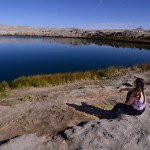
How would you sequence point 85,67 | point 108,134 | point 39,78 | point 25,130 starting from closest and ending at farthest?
point 108,134 < point 25,130 < point 39,78 < point 85,67

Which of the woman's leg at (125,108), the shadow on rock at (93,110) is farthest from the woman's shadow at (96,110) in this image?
the woman's leg at (125,108)

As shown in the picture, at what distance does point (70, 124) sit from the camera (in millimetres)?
10508

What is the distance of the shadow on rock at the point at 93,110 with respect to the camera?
11.4m

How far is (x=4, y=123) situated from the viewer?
422 inches

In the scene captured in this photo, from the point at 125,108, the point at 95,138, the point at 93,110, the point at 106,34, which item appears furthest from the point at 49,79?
the point at 106,34

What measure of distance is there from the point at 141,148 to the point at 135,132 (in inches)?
36.7

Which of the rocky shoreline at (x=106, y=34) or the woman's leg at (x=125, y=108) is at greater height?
the woman's leg at (x=125, y=108)

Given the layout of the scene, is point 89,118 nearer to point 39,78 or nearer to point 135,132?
point 135,132

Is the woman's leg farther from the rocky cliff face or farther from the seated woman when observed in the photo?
the rocky cliff face

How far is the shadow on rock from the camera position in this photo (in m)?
11.4

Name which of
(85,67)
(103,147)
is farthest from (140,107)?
(85,67)

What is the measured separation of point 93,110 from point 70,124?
1812 mm

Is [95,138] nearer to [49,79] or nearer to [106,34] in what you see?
[49,79]

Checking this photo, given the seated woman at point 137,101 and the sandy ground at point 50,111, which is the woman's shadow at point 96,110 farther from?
the seated woman at point 137,101
